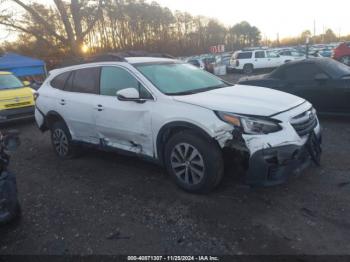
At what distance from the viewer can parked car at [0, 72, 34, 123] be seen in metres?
8.99

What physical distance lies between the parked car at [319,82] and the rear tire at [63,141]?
188 inches

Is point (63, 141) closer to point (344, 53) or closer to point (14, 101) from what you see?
point (14, 101)

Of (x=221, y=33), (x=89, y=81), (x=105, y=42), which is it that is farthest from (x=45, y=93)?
(x=221, y=33)

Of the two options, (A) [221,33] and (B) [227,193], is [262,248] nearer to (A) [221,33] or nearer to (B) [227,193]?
(B) [227,193]

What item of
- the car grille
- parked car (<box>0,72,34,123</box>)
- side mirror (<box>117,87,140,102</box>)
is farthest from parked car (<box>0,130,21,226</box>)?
parked car (<box>0,72,34,123</box>)

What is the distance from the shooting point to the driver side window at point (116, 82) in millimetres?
4169

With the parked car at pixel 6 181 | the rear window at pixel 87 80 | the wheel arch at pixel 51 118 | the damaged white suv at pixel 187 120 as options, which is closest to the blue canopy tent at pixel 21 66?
the wheel arch at pixel 51 118

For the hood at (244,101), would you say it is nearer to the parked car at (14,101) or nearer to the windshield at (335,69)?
the windshield at (335,69)

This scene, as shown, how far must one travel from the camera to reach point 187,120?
362 cm

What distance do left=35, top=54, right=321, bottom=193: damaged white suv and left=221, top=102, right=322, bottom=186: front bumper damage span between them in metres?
0.01

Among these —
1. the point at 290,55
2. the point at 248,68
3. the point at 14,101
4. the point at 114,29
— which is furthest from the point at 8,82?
the point at 114,29

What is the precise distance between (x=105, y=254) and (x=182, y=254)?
728mm

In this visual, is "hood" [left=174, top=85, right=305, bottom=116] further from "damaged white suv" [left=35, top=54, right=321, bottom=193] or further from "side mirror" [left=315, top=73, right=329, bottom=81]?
"side mirror" [left=315, top=73, right=329, bottom=81]

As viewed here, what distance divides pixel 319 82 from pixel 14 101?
8267 millimetres
